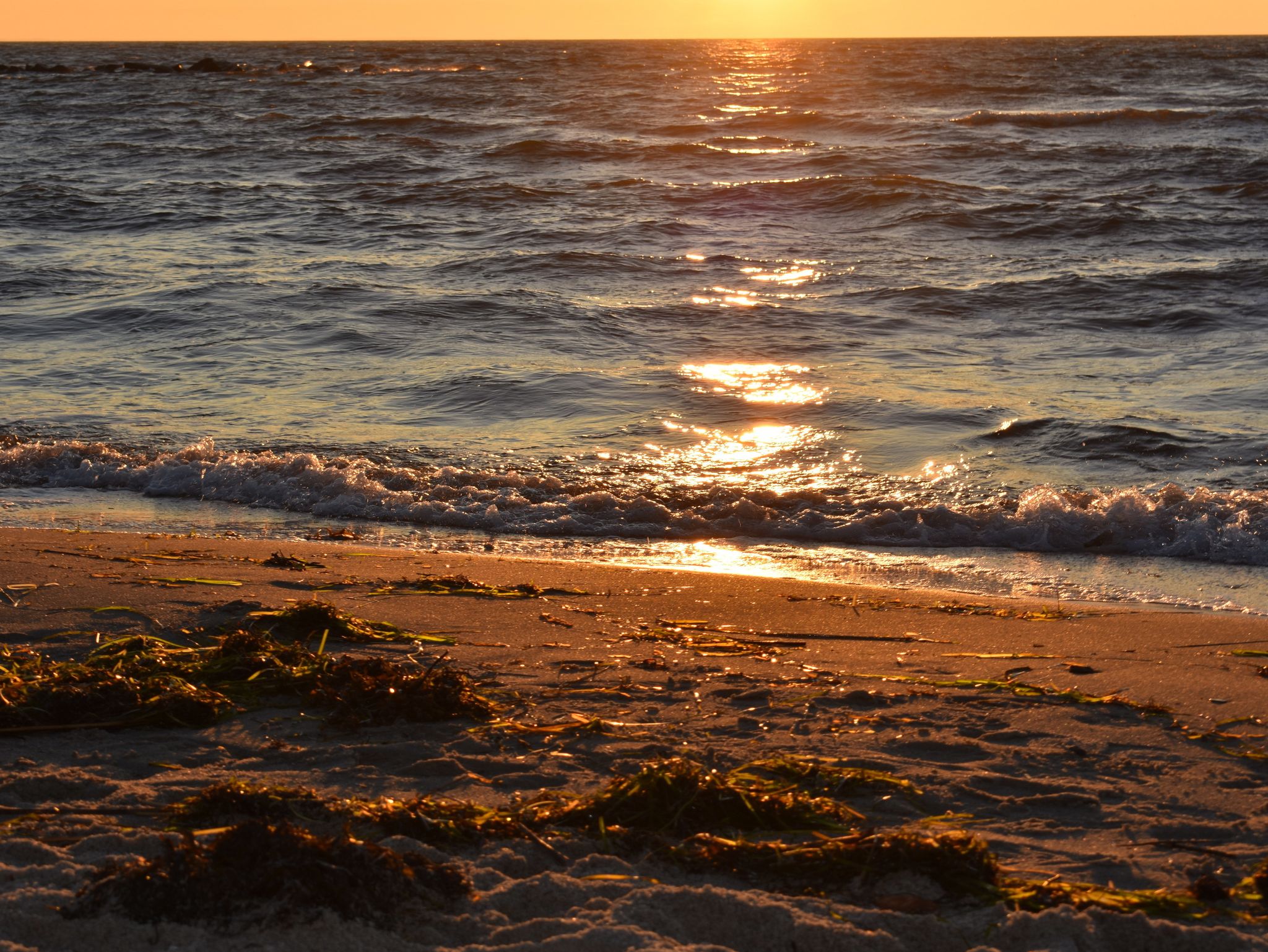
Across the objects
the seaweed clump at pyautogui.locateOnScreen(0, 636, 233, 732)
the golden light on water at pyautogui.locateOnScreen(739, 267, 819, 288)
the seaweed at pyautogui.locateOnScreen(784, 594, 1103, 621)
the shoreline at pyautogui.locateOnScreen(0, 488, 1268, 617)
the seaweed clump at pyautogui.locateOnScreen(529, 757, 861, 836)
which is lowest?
the shoreline at pyautogui.locateOnScreen(0, 488, 1268, 617)

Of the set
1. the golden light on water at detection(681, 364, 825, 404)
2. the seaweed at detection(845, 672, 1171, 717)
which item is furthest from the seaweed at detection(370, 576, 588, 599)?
the golden light on water at detection(681, 364, 825, 404)

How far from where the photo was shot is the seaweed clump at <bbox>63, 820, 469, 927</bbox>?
7.91 ft

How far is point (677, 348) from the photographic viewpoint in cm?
1036

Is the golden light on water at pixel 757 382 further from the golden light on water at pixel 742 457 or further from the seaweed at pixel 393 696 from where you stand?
the seaweed at pixel 393 696

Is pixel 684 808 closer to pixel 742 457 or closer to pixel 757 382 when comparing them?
pixel 742 457

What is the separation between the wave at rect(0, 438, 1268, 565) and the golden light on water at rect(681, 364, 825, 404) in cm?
210

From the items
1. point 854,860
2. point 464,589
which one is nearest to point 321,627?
point 464,589

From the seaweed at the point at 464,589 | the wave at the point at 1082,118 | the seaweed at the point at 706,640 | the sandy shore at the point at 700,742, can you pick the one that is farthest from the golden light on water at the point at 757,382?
the wave at the point at 1082,118

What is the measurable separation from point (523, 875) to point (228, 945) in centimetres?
66

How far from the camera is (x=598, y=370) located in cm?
960

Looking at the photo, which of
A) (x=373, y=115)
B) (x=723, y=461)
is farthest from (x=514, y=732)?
(x=373, y=115)

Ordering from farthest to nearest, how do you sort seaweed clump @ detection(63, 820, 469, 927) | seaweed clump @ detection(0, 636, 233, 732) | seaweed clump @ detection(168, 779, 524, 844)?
1. seaweed clump @ detection(0, 636, 233, 732)
2. seaweed clump @ detection(168, 779, 524, 844)
3. seaweed clump @ detection(63, 820, 469, 927)

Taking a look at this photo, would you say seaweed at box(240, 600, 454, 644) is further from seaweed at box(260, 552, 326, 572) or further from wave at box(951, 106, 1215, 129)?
wave at box(951, 106, 1215, 129)

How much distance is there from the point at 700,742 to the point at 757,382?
6161 millimetres
